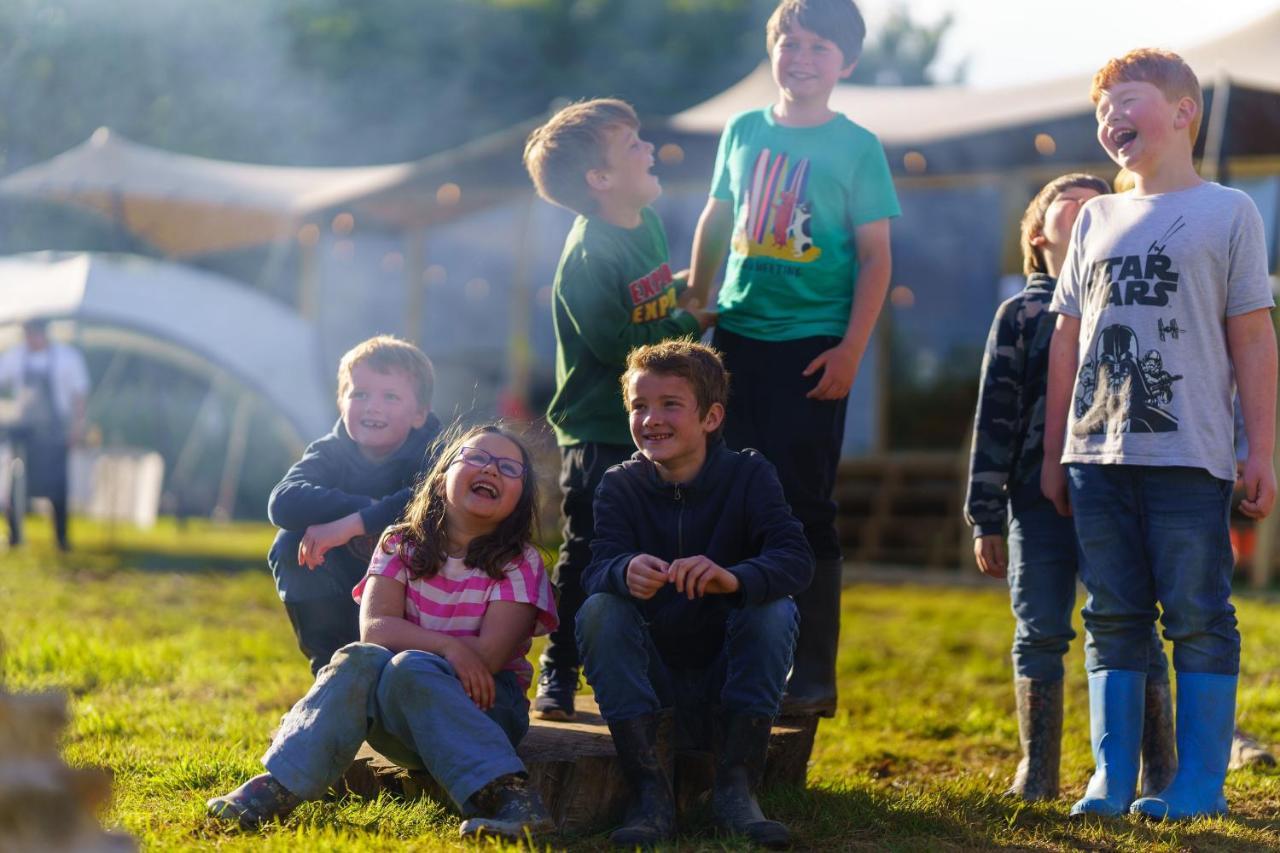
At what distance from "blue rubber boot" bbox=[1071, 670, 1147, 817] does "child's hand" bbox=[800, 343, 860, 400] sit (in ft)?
2.57

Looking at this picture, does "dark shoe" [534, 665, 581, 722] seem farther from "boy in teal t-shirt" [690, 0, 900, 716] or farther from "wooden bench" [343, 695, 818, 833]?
"boy in teal t-shirt" [690, 0, 900, 716]

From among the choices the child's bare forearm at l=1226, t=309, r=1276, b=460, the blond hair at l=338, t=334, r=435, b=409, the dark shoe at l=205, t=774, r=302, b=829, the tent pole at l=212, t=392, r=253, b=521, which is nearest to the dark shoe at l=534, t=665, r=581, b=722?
the blond hair at l=338, t=334, r=435, b=409

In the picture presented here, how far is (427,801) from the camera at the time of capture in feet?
9.27

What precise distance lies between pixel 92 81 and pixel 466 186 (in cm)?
845

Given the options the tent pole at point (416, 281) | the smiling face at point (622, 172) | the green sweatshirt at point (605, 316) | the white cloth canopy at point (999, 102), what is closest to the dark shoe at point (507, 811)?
the green sweatshirt at point (605, 316)

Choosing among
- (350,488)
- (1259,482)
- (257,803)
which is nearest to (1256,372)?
(1259,482)

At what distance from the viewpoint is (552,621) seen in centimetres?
289

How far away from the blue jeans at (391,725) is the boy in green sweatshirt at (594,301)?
659 millimetres

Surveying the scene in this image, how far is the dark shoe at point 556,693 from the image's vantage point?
330cm

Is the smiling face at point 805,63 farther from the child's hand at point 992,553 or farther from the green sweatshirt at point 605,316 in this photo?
the child's hand at point 992,553

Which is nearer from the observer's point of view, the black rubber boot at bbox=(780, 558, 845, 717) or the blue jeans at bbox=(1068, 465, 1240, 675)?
the blue jeans at bbox=(1068, 465, 1240, 675)

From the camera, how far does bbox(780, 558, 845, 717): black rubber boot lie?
334cm

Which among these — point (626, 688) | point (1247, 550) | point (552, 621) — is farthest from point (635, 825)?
point (1247, 550)

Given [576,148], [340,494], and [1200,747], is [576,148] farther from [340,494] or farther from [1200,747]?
[1200,747]
